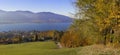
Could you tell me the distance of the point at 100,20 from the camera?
84.3 feet

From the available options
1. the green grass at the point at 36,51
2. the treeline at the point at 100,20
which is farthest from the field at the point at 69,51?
the treeline at the point at 100,20

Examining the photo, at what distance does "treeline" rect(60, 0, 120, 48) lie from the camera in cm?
2362

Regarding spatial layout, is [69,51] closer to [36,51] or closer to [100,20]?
[100,20]

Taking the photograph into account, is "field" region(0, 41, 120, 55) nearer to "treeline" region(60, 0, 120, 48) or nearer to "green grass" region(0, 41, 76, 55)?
"green grass" region(0, 41, 76, 55)

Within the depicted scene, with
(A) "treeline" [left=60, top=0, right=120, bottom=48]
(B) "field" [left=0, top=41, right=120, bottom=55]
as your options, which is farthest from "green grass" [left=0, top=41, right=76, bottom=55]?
(A) "treeline" [left=60, top=0, right=120, bottom=48]

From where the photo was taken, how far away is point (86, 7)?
103 ft

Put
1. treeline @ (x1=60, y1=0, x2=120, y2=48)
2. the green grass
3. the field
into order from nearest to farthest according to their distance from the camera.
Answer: the field, treeline @ (x1=60, y1=0, x2=120, y2=48), the green grass

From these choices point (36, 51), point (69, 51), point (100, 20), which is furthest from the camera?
point (36, 51)

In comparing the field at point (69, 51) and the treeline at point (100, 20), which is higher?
the treeline at point (100, 20)

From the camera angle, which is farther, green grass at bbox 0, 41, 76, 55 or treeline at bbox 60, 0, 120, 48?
green grass at bbox 0, 41, 76, 55

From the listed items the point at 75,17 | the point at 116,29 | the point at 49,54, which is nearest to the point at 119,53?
the point at 116,29

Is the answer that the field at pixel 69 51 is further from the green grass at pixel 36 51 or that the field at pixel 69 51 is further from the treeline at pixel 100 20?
the treeline at pixel 100 20

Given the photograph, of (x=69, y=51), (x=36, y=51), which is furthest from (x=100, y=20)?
(x=36, y=51)

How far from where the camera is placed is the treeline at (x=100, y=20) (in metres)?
23.6
